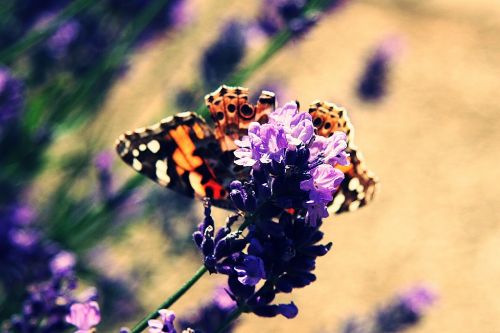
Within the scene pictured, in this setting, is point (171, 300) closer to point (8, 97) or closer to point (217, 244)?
point (217, 244)

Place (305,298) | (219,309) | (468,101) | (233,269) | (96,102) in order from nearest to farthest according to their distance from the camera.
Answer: (233,269) → (219,309) → (96,102) → (305,298) → (468,101)

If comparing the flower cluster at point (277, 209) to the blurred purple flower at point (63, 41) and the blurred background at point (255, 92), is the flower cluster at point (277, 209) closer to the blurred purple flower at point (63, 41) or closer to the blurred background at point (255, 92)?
the blurred background at point (255, 92)

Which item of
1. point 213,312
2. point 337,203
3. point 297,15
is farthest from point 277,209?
point 297,15

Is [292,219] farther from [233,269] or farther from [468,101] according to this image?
[468,101]

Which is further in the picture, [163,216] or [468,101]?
[468,101]

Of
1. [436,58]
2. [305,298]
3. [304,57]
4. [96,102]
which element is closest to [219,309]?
[96,102]

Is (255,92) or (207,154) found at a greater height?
(207,154)

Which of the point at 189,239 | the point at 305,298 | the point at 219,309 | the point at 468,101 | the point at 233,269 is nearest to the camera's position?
the point at 233,269

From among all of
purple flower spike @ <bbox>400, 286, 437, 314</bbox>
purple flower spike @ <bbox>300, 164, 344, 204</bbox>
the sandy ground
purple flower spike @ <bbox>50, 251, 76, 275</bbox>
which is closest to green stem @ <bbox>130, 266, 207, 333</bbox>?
purple flower spike @ <bbox>300, 164, 344, 204</bbox>
